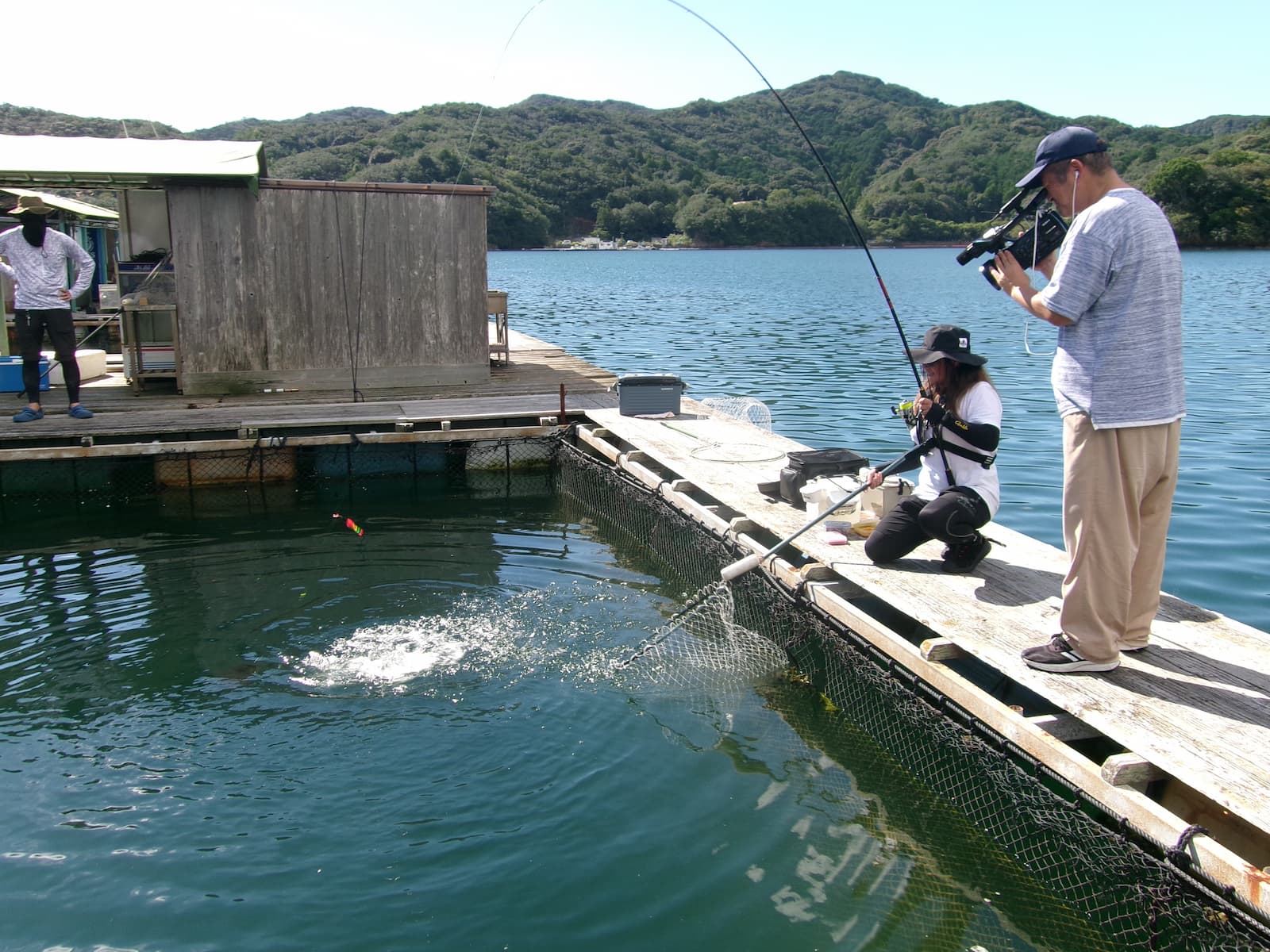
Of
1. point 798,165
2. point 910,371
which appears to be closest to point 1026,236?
point 910,371

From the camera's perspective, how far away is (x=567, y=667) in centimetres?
664

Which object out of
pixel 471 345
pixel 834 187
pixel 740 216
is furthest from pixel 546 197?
pixel 834 187

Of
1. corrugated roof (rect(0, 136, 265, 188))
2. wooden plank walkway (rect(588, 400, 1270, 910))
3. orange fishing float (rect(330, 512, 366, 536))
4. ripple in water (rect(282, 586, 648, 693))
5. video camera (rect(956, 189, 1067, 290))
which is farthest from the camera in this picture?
corrugated roof (rect(0, 136, 265, 188))

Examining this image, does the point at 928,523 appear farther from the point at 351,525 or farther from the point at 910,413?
the point at 351,525

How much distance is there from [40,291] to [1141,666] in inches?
409

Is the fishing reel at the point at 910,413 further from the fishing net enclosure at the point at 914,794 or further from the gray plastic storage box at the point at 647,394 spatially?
the gray plastic storage box at the point at 647,394

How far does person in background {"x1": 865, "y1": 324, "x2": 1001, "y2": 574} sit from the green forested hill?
4080 cm

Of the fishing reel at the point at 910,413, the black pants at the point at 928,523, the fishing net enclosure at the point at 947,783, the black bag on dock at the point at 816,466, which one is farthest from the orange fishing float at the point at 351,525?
the fishing reel at the point at 910,413

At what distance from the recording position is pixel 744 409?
39.1ft

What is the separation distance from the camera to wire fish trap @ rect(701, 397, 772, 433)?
1163cm

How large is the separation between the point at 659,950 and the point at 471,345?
1020cm

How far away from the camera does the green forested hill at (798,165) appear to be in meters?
75.1

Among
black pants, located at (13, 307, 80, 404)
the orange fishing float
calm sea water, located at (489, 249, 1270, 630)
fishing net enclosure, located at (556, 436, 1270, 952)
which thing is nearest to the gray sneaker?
fishing net enclosure, located at (556, 436, 1270, 952)

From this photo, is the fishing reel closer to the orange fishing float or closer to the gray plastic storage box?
the orange fishing float
